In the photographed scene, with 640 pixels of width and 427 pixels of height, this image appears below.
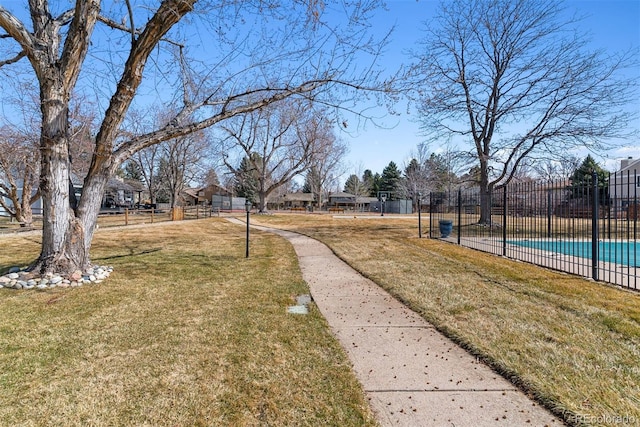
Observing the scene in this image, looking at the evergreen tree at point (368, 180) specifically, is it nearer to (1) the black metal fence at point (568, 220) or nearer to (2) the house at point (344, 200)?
(2) the house at point (344, 200)

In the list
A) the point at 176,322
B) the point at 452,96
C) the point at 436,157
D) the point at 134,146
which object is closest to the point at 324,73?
the point at 134,146

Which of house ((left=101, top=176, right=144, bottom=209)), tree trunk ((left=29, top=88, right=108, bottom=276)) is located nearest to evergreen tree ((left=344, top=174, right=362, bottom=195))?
house ((left=101, top=176, right=144, bottom=209))

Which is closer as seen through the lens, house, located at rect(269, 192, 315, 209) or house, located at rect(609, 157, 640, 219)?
house, located at rect(609, 157, 640, 219)

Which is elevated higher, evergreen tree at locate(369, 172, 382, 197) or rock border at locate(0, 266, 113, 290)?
evergreen tree at locate(369, 172, 382, 197)

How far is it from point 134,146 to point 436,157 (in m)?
53.6

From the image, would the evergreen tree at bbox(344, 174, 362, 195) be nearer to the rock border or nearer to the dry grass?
the dry grass

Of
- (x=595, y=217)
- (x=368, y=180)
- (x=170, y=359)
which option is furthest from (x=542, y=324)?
(x=368, y=180)

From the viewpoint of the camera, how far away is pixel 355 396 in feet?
7.78

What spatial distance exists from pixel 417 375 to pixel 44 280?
5.88 meters

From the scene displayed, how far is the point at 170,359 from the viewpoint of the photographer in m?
2.93

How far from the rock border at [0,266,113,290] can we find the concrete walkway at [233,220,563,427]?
4.03 m

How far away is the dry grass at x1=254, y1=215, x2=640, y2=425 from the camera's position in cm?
237

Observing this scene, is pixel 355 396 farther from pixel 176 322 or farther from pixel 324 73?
pixel 324 73

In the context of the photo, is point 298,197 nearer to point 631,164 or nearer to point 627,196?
point 631,164
